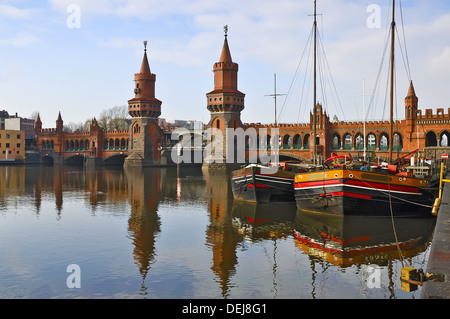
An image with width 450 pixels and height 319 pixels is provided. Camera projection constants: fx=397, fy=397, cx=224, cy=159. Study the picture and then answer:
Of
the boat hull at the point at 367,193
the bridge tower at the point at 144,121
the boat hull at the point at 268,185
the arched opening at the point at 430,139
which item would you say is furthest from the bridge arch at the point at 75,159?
the boat hull at the point at 367,193

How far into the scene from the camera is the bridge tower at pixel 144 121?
8188 centimetres

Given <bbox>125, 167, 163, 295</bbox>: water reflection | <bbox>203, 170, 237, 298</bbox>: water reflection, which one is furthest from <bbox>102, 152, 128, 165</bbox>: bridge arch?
<bbox>203, 170, 237, 298</bbox>: water reflection

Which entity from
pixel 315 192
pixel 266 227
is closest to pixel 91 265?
pixel 266 227

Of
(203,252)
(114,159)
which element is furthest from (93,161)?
(203,252)

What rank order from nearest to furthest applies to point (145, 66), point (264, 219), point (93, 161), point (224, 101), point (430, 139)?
point (264, 219), point (430, 139), point (224, 101), point (145, 66), point (93, 161)

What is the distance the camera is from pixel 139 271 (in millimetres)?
12977

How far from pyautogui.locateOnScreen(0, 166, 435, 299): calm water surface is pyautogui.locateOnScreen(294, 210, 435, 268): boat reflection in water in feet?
0.14

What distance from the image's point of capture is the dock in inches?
308

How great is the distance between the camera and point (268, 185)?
26719mm

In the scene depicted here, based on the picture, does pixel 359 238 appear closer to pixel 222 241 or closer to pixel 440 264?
pixel 222 241

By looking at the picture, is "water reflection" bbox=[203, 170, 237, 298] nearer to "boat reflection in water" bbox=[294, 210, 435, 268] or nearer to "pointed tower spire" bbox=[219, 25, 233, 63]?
"boat reflection in water" bbox=[294, 210, 435, 268]

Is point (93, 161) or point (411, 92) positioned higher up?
point (411, 92)

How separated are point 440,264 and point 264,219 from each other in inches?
513
